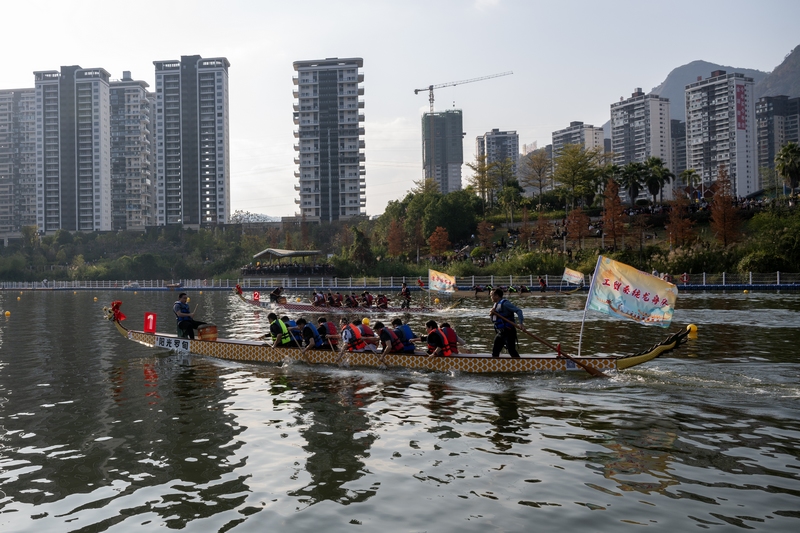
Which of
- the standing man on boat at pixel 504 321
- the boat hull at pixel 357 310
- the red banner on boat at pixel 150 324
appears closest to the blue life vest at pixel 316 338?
the standing man on boat at pixel 504 321

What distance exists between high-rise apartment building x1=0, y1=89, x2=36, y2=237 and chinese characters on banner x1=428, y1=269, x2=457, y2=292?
6455 inches

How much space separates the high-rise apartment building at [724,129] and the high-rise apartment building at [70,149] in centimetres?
16980

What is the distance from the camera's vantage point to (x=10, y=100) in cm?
17488

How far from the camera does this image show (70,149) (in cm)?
15525

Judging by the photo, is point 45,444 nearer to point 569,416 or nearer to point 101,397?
point 101,397

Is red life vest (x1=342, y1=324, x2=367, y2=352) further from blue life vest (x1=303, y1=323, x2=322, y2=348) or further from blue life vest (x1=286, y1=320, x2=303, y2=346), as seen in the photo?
blue life vest (x1=286, y1=320, x2=303, y2=346)

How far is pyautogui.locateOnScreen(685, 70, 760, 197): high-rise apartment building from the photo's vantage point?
179875mm

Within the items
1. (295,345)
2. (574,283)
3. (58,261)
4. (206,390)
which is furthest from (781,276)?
(58,261)

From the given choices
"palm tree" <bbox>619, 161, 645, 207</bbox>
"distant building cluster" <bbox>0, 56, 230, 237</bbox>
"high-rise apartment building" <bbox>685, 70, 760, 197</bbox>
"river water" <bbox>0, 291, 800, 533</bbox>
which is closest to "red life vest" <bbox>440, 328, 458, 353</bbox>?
"river water" <bbox>0, 291, 800, 533</bbox>

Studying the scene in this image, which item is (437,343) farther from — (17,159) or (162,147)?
(17,159)

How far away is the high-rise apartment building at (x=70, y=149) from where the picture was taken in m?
154

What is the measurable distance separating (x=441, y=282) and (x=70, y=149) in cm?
15004

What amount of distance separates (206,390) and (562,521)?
10.7 metres

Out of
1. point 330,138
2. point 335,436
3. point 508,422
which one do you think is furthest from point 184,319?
point 330,138
